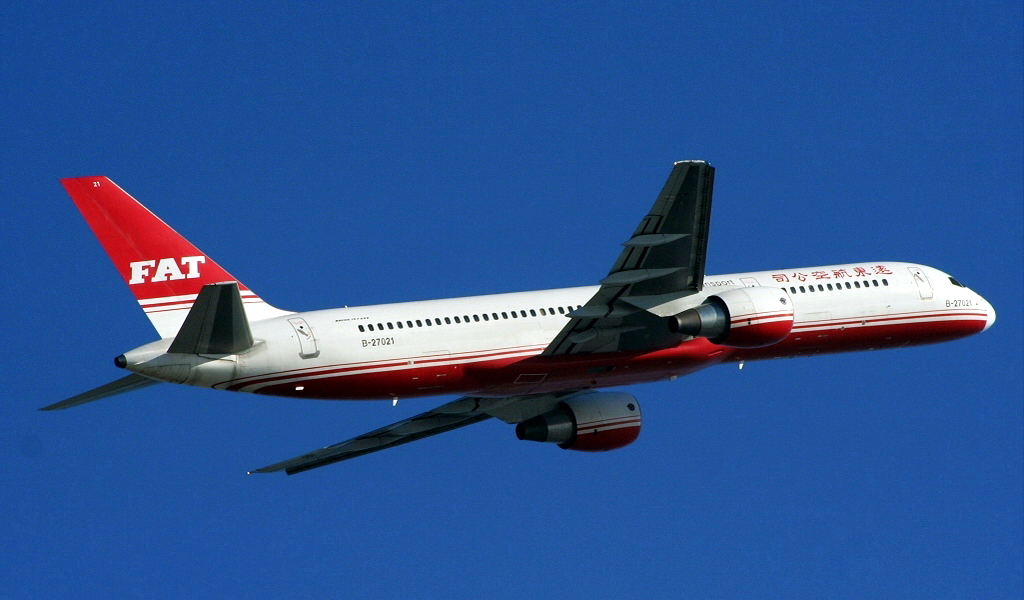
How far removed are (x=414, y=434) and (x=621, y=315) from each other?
10140 millimetres

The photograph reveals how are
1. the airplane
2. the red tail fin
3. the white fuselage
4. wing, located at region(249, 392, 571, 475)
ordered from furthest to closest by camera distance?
Result: wing, located at region(249, 392, 571, 475), the red tail fin, the white fuselage, the airplane

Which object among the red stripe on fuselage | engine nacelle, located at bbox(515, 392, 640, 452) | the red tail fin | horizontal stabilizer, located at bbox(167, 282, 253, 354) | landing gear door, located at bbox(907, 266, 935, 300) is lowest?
engine nacelle, located at bbox(515, 392, 640, 452)

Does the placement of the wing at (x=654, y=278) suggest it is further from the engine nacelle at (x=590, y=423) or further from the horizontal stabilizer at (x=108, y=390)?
the horizontal stabilizer at (x=108, y=390)

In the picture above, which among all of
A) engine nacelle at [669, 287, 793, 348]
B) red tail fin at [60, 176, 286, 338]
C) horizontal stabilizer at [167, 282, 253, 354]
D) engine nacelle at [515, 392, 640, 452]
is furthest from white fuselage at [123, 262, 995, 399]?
engine nacelle at [515, 392, 640, 452]

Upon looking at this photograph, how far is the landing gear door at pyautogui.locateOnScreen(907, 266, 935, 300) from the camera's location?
53.4 m

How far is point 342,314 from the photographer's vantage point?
45750mm

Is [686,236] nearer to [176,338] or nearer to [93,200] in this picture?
[176,338]

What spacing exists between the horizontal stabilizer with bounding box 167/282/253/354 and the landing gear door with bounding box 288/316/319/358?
73.7 inches

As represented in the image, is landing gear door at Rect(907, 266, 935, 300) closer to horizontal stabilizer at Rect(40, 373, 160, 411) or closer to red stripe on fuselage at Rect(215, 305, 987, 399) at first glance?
red stripe on fuselage at Rect(215, 305, 987, 399)

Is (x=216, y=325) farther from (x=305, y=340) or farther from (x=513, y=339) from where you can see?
(x=513, y=339)

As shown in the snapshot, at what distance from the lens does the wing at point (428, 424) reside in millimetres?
52500

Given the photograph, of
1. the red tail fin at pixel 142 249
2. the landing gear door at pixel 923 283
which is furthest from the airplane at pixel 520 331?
the landing gear door at pixel 923 283

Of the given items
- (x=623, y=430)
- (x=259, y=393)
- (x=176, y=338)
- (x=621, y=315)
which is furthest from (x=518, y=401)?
(x=176, y=338)

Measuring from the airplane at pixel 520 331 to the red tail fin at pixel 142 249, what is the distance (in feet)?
0.13
